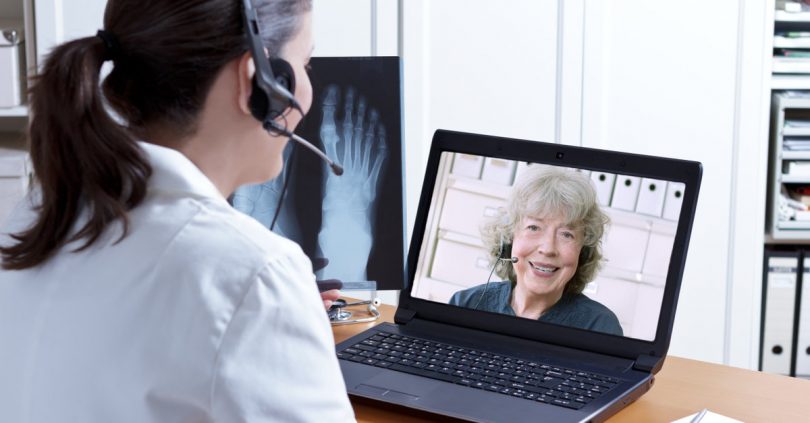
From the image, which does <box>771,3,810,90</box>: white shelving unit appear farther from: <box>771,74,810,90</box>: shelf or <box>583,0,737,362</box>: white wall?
<box>583,0,737,362</box>: white wall

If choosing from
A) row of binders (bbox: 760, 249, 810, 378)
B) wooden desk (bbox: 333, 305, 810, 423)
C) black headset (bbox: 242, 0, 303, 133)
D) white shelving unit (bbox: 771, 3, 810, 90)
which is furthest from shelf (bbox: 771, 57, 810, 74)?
black headset (bbox: 242, 0, 303, 133)

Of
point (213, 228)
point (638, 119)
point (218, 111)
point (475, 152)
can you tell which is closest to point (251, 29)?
point (218, 111)

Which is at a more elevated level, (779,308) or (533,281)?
(533,281)

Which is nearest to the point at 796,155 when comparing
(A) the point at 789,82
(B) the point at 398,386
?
(A) the point at 789,82

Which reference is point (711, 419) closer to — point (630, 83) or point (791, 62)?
point (630, 83)

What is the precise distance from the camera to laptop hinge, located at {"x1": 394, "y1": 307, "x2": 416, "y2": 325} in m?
1.50

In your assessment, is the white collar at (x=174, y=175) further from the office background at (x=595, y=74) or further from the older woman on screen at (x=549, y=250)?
the office background at (x=595, y=74)

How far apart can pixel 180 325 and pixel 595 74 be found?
6.52ft

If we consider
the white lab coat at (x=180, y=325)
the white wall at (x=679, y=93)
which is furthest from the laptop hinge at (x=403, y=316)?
the white wall at (x=679, y=93)

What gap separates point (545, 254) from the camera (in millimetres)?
1391

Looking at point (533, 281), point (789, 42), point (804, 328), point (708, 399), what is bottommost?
point (804, 328)

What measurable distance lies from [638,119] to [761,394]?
1371mm

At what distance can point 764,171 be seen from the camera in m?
2.65

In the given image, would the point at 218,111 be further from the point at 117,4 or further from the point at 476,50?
the point at 476,50
